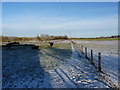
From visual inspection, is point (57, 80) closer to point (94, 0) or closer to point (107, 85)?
point (107, 85)

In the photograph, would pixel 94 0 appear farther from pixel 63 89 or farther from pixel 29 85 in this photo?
pixel 29 85

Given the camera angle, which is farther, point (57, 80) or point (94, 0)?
point (94, 0)

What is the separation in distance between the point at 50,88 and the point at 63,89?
52 cm

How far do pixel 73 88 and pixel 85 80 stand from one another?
928 mm

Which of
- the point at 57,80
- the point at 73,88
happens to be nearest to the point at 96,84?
the point at 73,88

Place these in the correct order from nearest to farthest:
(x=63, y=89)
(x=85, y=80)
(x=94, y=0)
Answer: (x=63, y=89)
(x=85, y=80)
(x=94, y=0)

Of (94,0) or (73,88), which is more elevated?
(94,0)

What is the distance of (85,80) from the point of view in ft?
14.4

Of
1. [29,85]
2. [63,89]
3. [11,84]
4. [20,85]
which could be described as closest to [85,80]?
[63,89]

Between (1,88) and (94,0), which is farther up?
(94,0)

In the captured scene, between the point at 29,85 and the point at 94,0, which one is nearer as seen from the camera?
the point at 29,85

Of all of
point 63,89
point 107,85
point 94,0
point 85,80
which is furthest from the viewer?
point 94,0

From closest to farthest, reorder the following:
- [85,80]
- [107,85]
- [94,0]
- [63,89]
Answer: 1. [63,89]
2. [107,85]
3. [85,80]
4. [94,0]

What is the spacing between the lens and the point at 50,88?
147 inches
